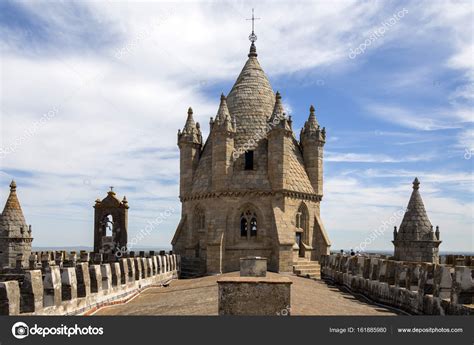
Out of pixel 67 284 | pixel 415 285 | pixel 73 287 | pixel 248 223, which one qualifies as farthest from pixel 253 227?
pixel 67 284

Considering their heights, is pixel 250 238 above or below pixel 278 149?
below

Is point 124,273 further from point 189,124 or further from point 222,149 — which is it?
point 189,124

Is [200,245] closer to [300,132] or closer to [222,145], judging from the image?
[222,145]

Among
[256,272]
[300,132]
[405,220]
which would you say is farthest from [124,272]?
[300,132]

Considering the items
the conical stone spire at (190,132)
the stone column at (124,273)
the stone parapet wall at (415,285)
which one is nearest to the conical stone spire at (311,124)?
the conical stone spire at (190,132)

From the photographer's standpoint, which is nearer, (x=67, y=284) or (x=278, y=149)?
(x=67, y=284)

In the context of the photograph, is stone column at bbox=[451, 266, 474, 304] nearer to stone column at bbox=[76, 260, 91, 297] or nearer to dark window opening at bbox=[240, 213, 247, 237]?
stone column at bbox=[76, 260, 91, 297]

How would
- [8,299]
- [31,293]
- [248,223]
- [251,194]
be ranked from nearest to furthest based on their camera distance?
[8,299], [31,293], [251,194], [248,223]

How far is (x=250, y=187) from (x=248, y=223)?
225 cm

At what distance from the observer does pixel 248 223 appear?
101 feet

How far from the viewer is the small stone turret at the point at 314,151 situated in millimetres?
33531

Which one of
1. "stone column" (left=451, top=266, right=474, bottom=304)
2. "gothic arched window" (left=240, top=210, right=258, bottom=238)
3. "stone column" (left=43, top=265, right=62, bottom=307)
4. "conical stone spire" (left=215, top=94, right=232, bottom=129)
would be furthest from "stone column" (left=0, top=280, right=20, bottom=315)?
"conical stone spire" (left=215, top=94, right=232, bottom=129)

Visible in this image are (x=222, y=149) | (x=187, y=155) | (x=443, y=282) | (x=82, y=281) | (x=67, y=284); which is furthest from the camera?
(x=187, y=155)

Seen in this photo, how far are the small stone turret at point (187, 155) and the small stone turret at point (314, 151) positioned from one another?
24.5 feet
